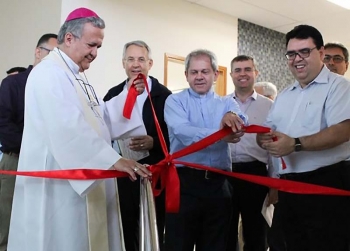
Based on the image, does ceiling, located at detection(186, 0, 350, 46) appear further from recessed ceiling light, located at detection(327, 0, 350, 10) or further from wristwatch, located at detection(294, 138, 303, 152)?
wristwatch, located at detection(294, 138, 303, 152)

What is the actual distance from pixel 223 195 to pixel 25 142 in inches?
43.2

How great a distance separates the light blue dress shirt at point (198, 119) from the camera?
2.28 meters

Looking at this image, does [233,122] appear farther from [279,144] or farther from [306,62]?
[306,62]

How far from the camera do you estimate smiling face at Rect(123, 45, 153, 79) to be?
2773 millimetres

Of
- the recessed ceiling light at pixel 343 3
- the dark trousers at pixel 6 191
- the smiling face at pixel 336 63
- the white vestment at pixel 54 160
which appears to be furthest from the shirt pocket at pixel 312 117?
the recessed ceiling light at pixel 343 3

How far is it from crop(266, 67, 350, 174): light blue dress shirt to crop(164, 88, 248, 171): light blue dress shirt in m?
0.29

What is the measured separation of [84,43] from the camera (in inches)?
74.5

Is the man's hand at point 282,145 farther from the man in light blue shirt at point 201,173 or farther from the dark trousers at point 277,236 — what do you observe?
the dark trousers at point 277,236

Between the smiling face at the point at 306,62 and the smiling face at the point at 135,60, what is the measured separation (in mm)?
1054

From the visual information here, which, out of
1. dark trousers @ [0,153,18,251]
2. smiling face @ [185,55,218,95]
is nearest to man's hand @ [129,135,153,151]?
smiling face @ [185,55,218,95]

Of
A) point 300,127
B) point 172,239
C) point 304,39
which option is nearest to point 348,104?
point 300,127

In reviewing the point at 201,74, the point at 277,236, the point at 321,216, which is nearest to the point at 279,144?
the point at 321,216

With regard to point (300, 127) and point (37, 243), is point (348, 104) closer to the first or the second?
point (300, 127)

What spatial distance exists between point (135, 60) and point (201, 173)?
0.99 meters
